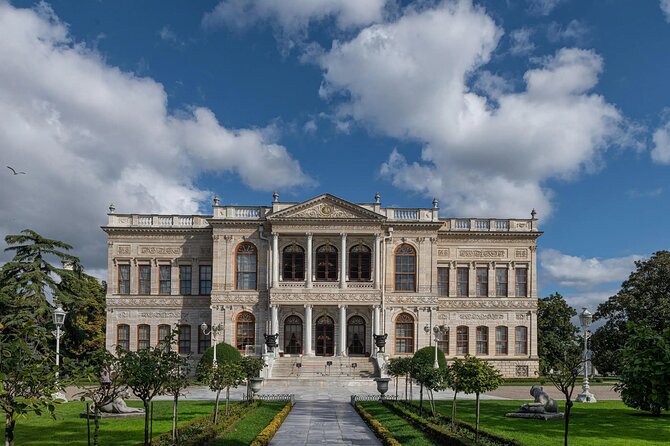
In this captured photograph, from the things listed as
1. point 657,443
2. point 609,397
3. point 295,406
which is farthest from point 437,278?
point 657,443

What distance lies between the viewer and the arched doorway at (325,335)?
44.3 m

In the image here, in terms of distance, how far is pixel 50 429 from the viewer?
18172 millimetres

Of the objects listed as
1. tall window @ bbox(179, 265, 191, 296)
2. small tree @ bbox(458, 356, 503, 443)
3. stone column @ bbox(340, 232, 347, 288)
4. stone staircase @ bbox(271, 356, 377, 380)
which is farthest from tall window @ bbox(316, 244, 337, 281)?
small tree @ bbox(458, 356, 503, 443)

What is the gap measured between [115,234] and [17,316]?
10.2 metres

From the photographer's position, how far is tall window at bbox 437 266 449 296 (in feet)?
150

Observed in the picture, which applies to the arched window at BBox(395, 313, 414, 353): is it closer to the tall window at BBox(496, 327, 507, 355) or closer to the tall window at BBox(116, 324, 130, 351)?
the tall window at BBox(496, 327, 507, 355)

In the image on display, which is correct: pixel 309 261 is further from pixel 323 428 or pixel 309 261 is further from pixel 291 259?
pixel 323 428

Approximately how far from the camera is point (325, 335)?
4441 cm

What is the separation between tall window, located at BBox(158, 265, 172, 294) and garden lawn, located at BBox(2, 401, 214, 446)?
21.7 metres

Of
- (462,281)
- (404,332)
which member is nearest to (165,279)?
(404,332)

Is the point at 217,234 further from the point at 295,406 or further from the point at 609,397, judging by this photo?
the point at 609,397

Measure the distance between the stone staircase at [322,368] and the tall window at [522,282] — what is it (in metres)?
12.9

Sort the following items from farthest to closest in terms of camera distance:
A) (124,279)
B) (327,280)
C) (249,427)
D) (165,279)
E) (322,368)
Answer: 1. (165,279)
2. (124,279)
3. (327,280)
4. (322,368)
5. (249,427)

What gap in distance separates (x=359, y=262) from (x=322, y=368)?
800 cm
